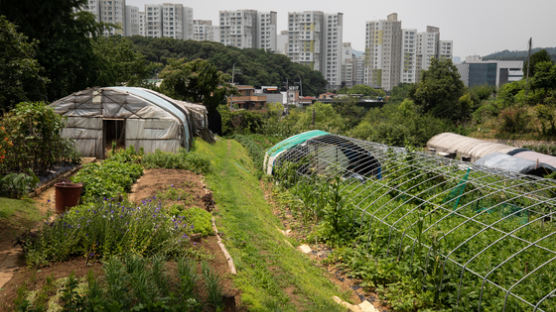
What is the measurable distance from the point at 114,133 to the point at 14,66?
17.6ft

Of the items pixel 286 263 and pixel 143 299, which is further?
pixel 286 263

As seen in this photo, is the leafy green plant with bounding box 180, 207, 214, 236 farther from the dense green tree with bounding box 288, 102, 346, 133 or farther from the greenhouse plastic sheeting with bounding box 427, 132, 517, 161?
the dense green tree with bounding box 288, 102, 346, 133

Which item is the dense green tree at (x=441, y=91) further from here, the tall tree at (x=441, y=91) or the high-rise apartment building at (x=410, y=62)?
the high-rise apartment building at (x=410, y=62)

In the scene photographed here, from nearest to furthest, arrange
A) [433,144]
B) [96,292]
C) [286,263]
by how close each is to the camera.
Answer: [96,292]
[286,263]
[433,144]

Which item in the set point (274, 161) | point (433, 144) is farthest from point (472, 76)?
point (274, 161)

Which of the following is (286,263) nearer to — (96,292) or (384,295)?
(384,295)

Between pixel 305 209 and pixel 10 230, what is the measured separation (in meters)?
6.62

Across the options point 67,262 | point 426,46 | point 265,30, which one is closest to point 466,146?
point 67,262

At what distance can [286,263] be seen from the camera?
7.39 meters

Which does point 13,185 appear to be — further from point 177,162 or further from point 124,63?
point 124,63

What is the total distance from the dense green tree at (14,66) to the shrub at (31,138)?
2427mm

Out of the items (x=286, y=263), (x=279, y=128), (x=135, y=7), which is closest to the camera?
(x=286, y=263)

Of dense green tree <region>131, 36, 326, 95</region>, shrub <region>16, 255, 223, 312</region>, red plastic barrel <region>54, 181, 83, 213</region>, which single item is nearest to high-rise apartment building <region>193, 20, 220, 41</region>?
dense green tree <region>131, 36, 326, 95</region>

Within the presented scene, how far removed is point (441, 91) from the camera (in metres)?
42.0
